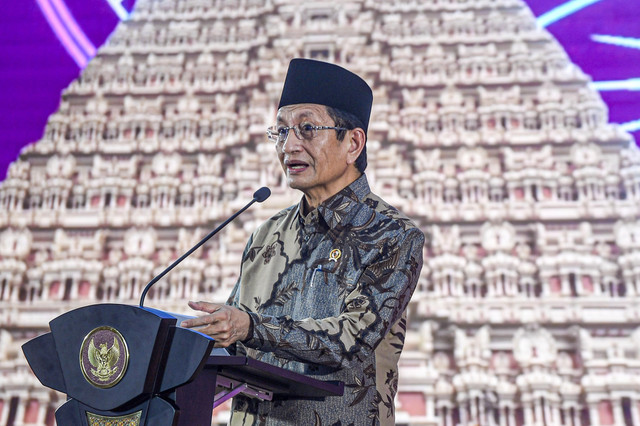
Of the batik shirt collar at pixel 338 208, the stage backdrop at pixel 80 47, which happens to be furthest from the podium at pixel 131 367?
the stage backdrop at pixel 80 47

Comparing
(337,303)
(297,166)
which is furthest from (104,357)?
(297,166)

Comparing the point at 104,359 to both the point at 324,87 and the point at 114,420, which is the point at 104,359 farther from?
the point at 324,87

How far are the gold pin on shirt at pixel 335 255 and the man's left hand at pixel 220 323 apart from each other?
212mm

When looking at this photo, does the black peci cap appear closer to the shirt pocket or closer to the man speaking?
the man speaking

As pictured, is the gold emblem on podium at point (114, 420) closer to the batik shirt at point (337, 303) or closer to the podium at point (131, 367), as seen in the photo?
the podium at point (131, 367)

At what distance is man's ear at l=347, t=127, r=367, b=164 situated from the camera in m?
1.02

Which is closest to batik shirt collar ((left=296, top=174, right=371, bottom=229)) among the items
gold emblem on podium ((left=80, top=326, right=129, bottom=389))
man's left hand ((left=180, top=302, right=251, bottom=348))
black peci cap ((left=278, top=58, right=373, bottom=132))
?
black peci cap ((left=278, top=58, right=373, bottom=132))

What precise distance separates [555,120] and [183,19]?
240cm

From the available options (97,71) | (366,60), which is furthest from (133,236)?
(366,60)

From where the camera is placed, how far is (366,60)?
4.05m

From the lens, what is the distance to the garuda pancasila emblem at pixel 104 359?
67 cm

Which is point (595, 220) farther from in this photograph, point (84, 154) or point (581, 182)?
point (84, 154)

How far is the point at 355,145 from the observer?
103 cm

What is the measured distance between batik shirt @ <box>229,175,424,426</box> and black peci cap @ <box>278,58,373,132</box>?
0.41ft
